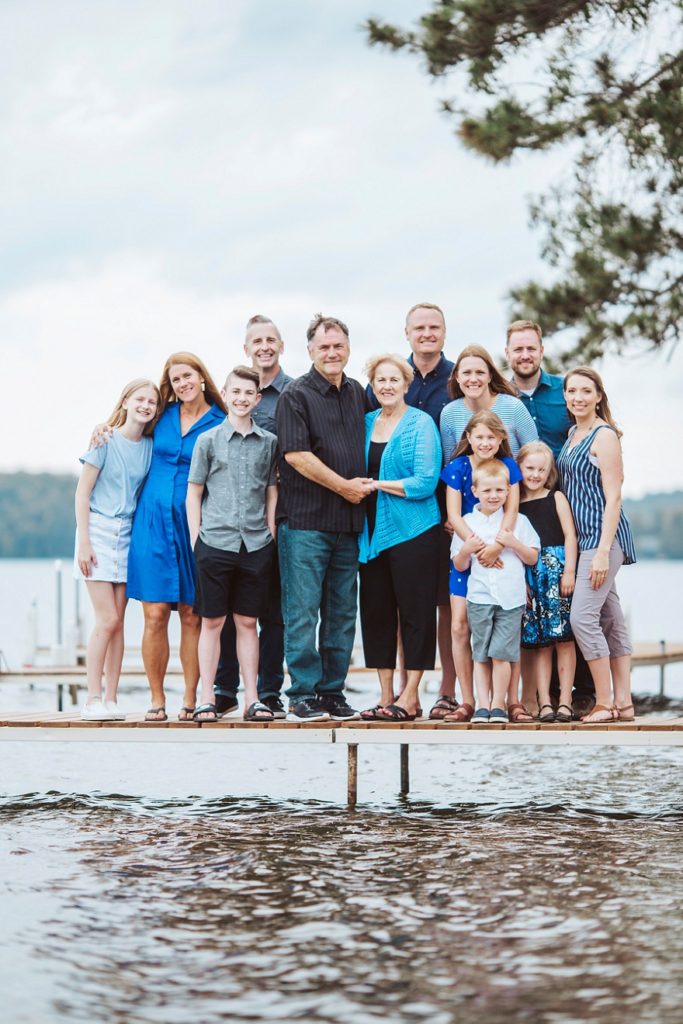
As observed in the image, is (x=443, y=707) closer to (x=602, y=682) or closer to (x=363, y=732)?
(x=363, y=732)

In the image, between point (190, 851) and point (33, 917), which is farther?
point (190, 851)

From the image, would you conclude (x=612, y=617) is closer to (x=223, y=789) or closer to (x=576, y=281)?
(x=223, y=789)

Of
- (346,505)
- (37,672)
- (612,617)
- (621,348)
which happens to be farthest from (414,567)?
(37,672)

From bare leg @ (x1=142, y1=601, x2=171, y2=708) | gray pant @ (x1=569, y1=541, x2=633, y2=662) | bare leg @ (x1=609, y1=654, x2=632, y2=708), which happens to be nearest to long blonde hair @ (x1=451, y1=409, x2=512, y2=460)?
gray pant @ (x1=569, y1=541, x2=633, y2=662)

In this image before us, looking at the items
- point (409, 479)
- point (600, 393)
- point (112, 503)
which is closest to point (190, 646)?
point (112, 503)

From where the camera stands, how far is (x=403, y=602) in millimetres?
7098

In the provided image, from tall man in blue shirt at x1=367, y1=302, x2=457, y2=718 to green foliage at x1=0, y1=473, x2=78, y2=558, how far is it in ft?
312

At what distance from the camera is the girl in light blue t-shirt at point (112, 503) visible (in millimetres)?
7195

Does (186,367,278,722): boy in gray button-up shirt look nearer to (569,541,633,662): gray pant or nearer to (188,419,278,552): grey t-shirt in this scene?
(188,419,278,552): grey t-shirt

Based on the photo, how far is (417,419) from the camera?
6973mm

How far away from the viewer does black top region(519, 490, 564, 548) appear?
23.2 ft

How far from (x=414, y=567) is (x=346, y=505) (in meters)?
0.48

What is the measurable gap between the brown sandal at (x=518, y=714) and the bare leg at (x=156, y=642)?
1876mm

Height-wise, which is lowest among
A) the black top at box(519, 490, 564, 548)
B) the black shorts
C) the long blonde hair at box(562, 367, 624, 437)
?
the black shorts
